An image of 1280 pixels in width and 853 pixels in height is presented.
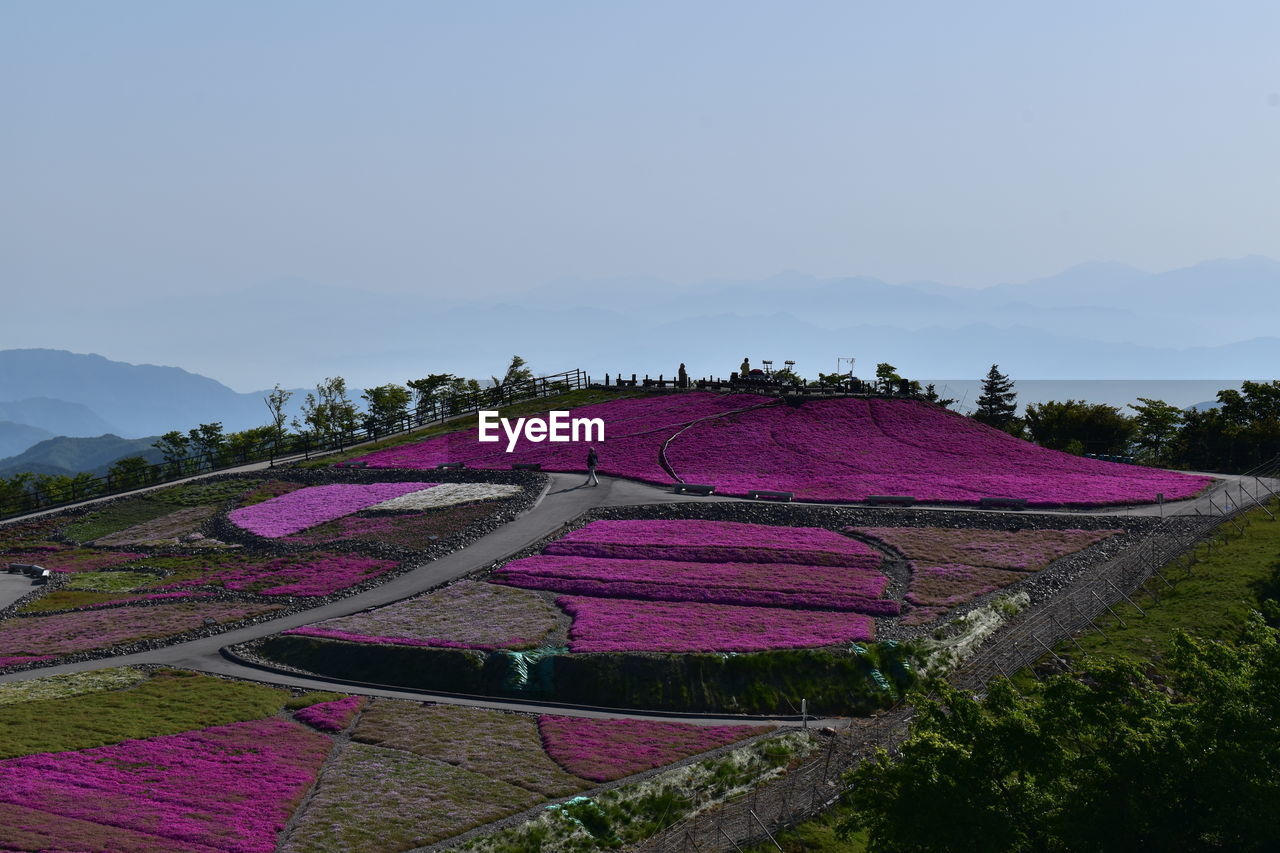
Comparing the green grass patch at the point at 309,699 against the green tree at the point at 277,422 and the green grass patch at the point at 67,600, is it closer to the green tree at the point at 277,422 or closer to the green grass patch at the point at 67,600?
the green grass patch at the point at 67,600

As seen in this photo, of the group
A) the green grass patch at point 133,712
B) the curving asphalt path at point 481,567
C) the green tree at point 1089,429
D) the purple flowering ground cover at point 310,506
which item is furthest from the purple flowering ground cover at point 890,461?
the green grass patch at point 133,712

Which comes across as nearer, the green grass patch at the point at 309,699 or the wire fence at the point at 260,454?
the green grass patch at the point at 309,699

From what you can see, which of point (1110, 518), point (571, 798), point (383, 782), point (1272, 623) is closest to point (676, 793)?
point (571, 798)

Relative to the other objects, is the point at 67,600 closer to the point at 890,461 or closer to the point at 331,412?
the point at 890,461

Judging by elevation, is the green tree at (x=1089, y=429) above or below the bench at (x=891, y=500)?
above

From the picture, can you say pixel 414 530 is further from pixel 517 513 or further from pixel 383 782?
pixel 383 782
